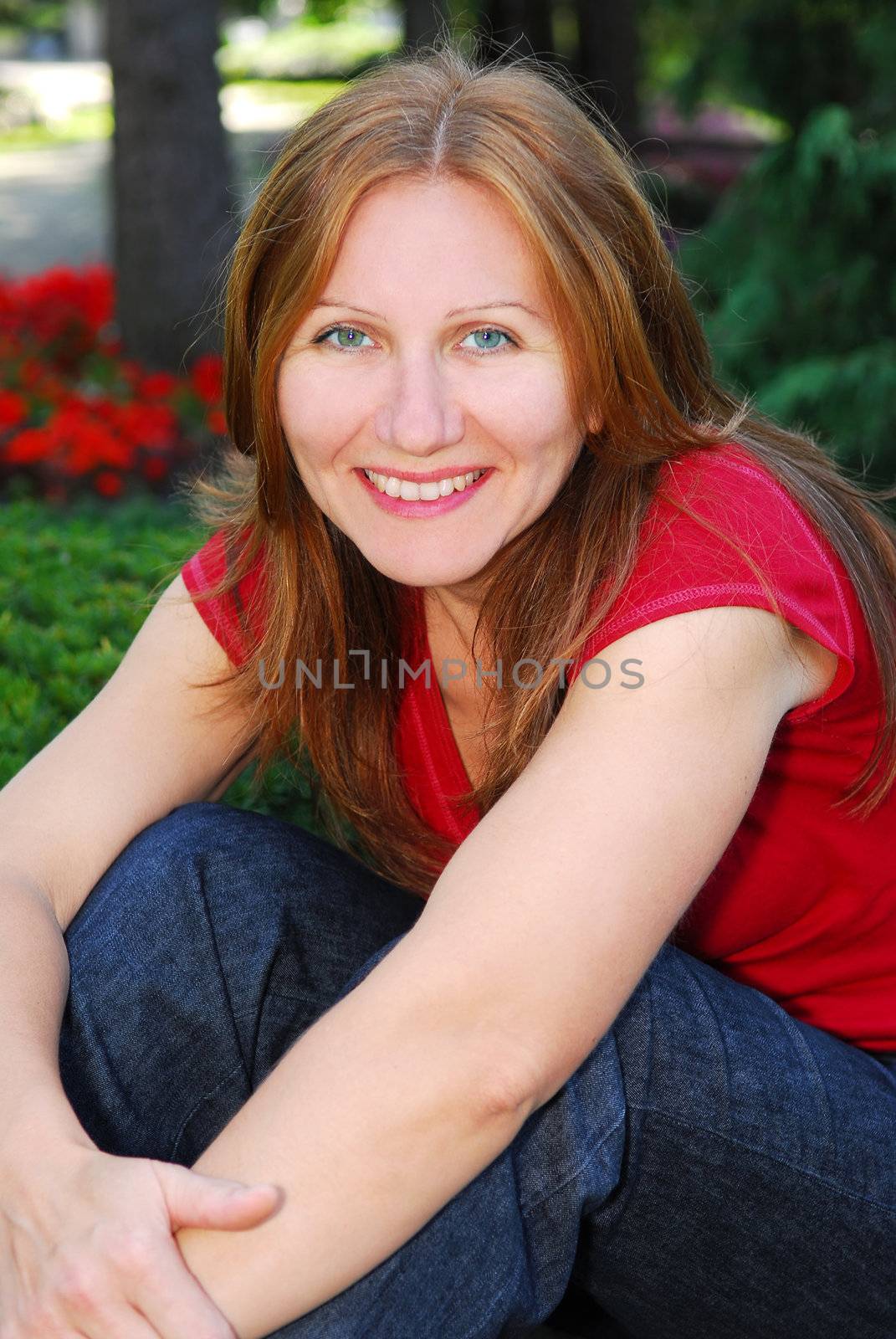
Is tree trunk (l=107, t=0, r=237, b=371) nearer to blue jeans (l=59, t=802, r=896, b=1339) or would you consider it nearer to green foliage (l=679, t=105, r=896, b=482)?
green foliage (l=679, t=105, r=896, b=482)

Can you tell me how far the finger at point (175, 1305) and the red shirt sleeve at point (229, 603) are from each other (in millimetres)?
932

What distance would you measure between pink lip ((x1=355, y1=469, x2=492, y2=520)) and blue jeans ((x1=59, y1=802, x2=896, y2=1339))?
1.59 feet

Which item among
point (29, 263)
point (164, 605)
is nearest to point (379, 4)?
point (29, 263)

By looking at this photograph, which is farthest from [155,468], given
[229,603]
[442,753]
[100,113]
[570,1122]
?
[100,113]

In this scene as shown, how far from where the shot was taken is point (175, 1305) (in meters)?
1.44

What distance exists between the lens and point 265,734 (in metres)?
2.20

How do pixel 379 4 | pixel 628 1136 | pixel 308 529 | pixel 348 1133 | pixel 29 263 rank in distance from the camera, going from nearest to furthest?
1. pixel 348 1133
2. pixel 628 1136
3. pixel 308 529
4. pixel 29 263
5. pixel 379 4

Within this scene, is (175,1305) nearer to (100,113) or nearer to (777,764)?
(777,764)

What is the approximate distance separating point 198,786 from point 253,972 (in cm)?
37

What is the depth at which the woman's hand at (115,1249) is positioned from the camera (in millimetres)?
1441

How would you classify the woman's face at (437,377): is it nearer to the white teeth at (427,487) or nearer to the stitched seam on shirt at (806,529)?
the white teeth at (427,487)

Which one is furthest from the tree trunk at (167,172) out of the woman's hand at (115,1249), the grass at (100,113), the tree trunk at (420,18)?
the grass at (100,113)

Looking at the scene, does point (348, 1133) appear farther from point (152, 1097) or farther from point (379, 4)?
point (379, 4)

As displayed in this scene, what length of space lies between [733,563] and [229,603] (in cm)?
82
